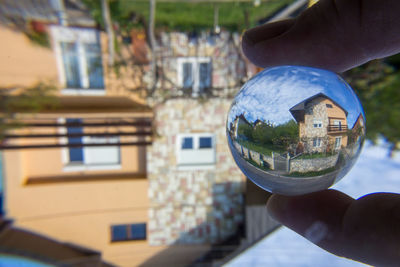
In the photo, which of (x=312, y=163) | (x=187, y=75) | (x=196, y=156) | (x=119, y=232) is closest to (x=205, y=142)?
(x=196, y=156)

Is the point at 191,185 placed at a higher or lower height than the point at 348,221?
lower

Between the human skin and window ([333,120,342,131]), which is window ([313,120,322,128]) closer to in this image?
window ([333,120,342,131])

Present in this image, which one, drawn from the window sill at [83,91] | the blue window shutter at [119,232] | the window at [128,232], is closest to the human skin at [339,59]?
the window sill at [83,91]

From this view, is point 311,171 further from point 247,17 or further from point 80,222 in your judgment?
point 80,222

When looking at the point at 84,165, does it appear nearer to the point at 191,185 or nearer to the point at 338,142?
the point at 191,185

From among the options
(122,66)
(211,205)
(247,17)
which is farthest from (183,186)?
(247,17)

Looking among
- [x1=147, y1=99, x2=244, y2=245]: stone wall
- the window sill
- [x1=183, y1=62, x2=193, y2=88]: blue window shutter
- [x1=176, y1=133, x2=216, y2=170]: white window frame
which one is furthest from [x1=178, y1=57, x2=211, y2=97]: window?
the window sill

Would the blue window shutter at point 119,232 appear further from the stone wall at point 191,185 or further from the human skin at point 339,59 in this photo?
the human skin at point 339,59
